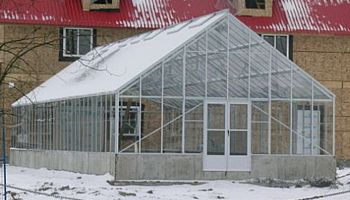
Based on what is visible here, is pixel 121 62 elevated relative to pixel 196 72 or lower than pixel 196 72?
elevated

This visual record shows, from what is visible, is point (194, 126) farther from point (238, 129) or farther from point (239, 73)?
point (239, 73)

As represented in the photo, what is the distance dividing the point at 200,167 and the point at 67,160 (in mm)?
5502

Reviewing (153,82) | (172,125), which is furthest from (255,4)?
(153,82)

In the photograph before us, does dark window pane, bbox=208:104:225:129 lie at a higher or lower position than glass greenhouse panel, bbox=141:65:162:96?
lower

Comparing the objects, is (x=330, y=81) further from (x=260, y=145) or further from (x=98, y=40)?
(x=260, y=145)

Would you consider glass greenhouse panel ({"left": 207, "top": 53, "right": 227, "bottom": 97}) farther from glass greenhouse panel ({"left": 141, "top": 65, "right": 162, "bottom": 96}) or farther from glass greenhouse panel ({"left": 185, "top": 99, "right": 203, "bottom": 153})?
glass greenhouse panel ({"left": 141, "top": 65, "right": 162, "bottom": 96})

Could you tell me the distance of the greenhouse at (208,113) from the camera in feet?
81.8

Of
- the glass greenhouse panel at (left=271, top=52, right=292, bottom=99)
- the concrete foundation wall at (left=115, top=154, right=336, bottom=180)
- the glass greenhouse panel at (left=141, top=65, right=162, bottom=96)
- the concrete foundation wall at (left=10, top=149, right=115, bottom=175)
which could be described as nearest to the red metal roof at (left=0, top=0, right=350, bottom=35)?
the concrete foundation wall at (left=10, top=149, right=115, bottom=175)

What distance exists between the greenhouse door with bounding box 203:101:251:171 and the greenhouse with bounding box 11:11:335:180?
0.10 feet

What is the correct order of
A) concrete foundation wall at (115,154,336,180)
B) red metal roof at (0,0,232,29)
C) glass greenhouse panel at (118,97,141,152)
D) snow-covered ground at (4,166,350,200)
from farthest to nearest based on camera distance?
red metal roof at (0,0,232,29), glass greenhouse panel at (118,97,141,152), concrete foundation wall at (115,154,336,180), snow-covered ground at (4,166,350,200)

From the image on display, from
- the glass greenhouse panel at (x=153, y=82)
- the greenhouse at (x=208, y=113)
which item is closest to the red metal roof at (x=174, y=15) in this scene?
the greenhouse at (x=208, y=113)

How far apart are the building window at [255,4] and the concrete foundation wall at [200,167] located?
47.7ft

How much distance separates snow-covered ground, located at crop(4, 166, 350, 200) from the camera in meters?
20.4

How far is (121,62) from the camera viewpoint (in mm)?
28594
